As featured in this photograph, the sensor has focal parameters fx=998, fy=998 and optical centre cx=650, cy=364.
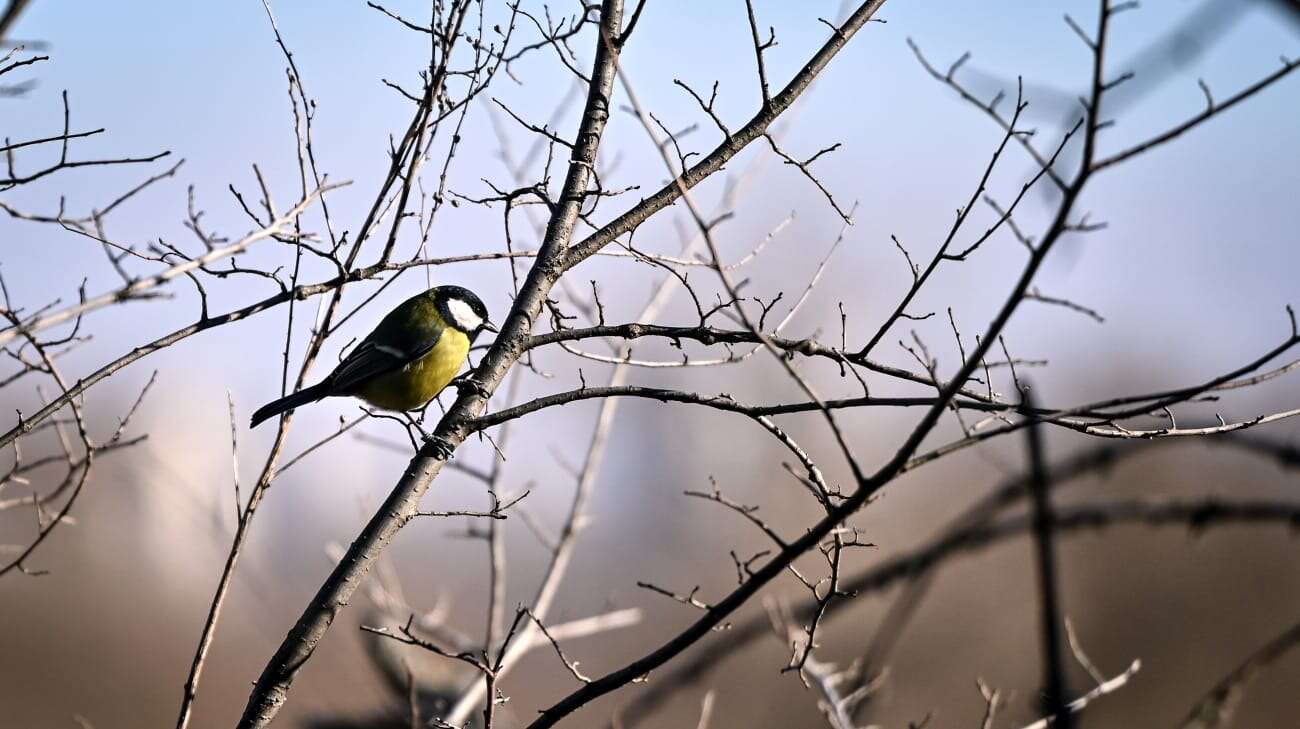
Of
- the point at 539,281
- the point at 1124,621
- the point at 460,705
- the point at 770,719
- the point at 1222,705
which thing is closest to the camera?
the point at 1222,705

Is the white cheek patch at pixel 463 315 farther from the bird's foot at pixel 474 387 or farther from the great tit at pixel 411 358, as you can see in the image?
the bird's foot at pixel 474 387

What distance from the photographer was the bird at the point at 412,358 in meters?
3.83

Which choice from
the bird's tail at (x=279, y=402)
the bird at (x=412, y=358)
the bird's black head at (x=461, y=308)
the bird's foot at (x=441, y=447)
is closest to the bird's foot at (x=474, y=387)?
the bird's foot at (x=441, y=447)

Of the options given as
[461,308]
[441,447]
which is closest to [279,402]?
[441,447]

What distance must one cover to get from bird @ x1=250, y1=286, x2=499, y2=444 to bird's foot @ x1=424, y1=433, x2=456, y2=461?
1.52 metres

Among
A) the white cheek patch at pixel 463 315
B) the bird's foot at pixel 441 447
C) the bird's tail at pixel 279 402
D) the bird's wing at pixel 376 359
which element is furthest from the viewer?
the white cheek patch at pixel 463 315

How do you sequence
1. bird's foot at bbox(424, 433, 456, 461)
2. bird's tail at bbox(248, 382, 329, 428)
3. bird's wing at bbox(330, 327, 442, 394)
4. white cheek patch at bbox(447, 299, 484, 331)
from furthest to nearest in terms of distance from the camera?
white cheek patch at bbox(447, 299, 484, 331), bird's wing at bbox(330, 327, 442, 394), bird's tail at bbox(248, 382, 329, 428), bird's foot at bbox(424, 433, 456, 461)

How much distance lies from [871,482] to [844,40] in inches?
Result: 54.9

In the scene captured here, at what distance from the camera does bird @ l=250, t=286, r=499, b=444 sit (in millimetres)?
3830

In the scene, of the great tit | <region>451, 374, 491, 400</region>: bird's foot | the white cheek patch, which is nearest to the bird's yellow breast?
the great tit

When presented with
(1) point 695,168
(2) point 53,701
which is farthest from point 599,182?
(2) point 53,701

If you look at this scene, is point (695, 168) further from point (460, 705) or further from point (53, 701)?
point (53, 701)

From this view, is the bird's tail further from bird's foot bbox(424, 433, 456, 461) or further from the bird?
bird's foot bbox(424, 433, 456, 461)

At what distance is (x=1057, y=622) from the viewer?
1415 mm
